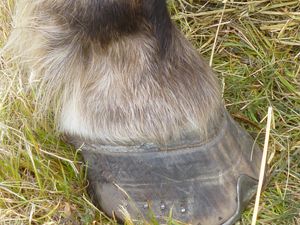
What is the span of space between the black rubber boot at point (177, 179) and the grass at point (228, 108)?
0.21 ft

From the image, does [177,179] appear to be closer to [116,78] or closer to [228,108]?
[116,78]

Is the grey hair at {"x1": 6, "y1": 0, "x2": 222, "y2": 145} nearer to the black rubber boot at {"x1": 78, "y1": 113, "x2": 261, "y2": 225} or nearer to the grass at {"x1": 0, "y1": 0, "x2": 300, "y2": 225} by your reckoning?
A: the black rubber boot at {"x1": 78, "y1": 113, "x2": 261, "y2": 225}

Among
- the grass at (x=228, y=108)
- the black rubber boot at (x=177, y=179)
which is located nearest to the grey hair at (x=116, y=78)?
the black rubber boot at (x=177, y=179)

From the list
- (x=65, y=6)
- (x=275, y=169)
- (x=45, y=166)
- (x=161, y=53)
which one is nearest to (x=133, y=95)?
(x=161, y=53)

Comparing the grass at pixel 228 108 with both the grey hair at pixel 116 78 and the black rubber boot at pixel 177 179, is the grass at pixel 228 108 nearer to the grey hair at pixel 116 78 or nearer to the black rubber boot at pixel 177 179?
the black rubber boot at pixel 177 179

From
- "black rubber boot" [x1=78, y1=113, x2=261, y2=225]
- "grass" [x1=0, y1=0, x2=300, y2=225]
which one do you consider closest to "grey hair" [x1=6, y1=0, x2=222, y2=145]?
"black rubber boot" [x1=78, y1=113, x2=261, y2=225]

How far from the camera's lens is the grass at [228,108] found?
1.31m

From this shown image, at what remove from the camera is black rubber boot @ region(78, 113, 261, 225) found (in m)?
1.20

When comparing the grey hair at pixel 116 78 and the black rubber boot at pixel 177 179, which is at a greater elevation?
the grey hair at pixel 116 78

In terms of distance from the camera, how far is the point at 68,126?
3.98 ft

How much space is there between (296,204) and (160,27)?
1.63 ft

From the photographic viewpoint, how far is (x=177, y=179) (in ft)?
3.98

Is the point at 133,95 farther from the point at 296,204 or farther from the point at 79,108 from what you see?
the point at 296,204

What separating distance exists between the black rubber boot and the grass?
0.06 metres
